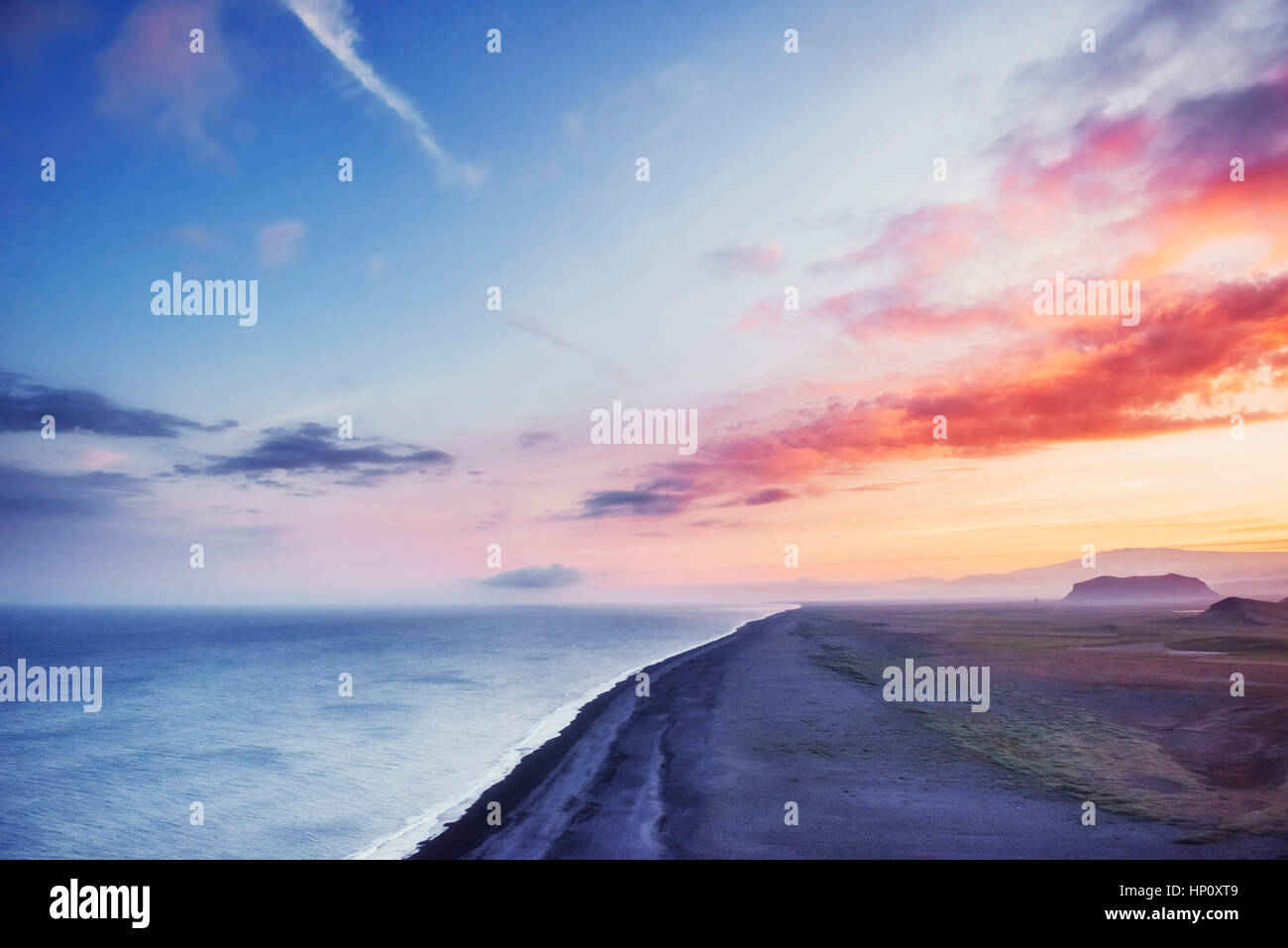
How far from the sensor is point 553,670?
57969 mm

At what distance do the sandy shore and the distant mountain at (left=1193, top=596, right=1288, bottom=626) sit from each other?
58.3m

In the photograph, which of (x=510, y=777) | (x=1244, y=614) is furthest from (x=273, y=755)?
(x=1244, y=614)

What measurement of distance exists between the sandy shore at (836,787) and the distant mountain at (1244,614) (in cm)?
5831

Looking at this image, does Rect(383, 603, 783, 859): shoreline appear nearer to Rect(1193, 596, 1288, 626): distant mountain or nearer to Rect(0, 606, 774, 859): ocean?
Rect(0, 606, 774, 859): ocean

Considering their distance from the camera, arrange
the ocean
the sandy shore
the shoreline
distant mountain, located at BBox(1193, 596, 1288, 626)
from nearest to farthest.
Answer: the sandy shore
the shoreline
the ocean
distant mountain, located at BBox(1193, 596, 1288, 626)

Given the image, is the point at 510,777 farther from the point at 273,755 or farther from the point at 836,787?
the point at 273,755

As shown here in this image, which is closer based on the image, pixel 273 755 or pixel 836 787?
pixel 836 787

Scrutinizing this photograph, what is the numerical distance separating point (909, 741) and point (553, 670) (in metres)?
38.7

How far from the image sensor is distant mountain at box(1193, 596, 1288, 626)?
73.8 m

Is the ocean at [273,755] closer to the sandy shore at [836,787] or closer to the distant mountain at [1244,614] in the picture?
the sandy shore at [836,787]

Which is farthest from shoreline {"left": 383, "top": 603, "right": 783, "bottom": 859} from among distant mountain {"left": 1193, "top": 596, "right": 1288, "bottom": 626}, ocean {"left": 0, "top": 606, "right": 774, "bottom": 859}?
distant mountain {"left": 1193, "top": 596, "right": 1288, "bottom": 626}

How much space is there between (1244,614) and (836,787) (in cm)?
8669

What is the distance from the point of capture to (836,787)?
1902 centimetres
